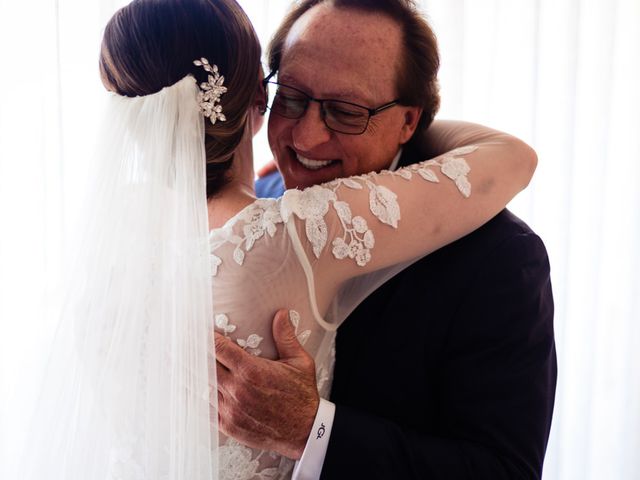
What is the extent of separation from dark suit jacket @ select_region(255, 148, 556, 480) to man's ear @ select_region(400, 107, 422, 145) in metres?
0.32

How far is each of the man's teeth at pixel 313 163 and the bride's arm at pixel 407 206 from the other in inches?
13.1

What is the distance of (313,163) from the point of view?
1.49 metres

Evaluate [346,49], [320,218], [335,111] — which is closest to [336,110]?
[335,111]

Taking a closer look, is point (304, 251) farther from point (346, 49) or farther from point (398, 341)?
point (346, 49)

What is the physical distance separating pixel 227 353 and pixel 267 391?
10 cm

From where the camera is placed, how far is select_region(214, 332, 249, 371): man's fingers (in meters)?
1.06

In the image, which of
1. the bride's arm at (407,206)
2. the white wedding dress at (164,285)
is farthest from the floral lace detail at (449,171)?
the white wedding dress at (164,285)

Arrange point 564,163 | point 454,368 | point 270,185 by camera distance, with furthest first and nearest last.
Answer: point 564,163, point 270,185, point 454,368

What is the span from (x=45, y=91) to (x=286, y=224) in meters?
1.43

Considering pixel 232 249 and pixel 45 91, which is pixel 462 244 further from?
pixel 45 91

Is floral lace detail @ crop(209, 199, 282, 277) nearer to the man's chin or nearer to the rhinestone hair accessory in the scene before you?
the rhinestone hair accessory

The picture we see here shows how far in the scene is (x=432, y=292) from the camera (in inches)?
51.0

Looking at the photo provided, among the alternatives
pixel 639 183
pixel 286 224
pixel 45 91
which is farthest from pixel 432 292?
pixel 639 183

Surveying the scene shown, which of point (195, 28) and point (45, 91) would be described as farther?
point (45, 91)
